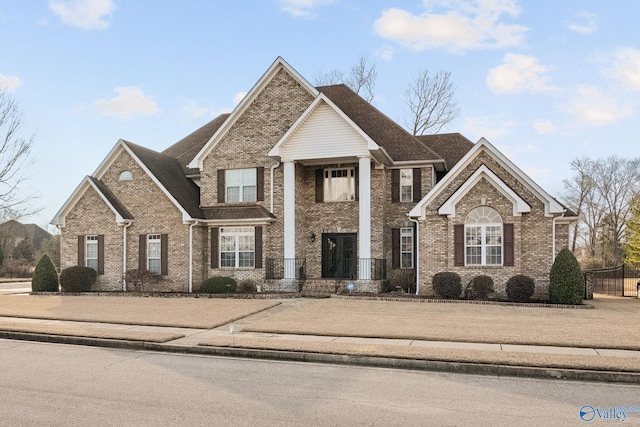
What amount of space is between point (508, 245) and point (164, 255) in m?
15.1

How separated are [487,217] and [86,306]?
15.2m

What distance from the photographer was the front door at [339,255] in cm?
2481

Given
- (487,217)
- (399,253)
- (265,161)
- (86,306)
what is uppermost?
(265,161)

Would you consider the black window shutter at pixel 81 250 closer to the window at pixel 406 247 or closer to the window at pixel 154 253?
the window at pixel 154 253

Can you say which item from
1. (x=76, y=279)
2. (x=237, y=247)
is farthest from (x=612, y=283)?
(x=76, y=279)

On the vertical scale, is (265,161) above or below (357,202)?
above

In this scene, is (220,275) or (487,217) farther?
(220,275)

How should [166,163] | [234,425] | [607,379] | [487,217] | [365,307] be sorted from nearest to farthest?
1. [234,425]
2. [607,379]
3. [365,307]
4. [487,217]
5. [166,163]

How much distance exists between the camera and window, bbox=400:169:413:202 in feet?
79.3

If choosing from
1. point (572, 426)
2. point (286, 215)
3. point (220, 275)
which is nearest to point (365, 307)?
point (286, 215)

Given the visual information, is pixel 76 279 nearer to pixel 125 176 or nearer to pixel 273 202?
pixel 125 176

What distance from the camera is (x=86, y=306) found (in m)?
19.0

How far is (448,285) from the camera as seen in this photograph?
19.9 meters

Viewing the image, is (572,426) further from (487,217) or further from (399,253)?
(399,253)
